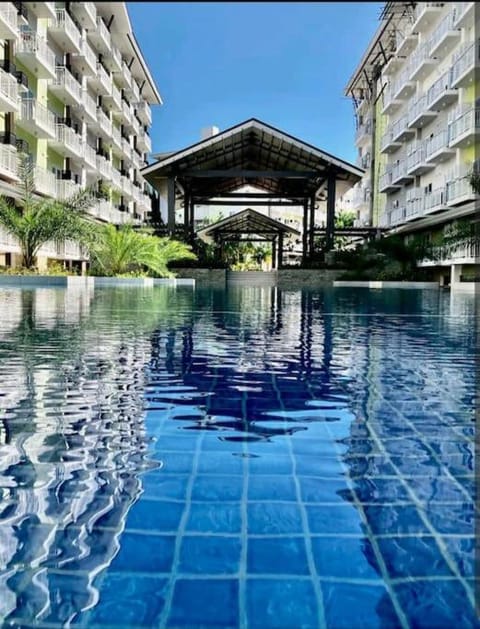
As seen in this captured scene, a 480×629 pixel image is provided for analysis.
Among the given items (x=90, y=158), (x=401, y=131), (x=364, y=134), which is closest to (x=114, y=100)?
(x=90, y=158)

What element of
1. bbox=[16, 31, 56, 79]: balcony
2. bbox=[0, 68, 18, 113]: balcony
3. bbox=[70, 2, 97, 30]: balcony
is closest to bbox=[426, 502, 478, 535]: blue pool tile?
bbox=[70, 2, 97, 30]: balcony

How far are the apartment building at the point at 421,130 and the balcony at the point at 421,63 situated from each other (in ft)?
0.15

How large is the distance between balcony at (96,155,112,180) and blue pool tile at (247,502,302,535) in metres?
32.7

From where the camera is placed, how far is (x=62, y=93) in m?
28.0

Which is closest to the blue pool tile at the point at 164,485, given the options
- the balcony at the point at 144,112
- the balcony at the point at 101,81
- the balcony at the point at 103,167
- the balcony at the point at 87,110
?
the balcony at the point at 87,110

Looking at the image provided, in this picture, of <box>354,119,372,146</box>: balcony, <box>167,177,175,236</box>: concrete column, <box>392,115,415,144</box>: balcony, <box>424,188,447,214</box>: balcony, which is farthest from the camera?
<box>354,119,372,146</box>: balcony

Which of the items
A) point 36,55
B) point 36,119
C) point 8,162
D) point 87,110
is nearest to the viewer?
point 8,162

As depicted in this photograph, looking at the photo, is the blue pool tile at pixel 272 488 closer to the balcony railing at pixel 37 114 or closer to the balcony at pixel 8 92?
the balcony at pixel 8 92

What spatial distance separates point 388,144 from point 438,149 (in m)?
9.19

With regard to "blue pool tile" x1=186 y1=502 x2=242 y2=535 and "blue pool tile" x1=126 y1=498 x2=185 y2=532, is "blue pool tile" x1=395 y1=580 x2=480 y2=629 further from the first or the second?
"blue pool tile" x1=126 y1=498 x2=185 y2=532

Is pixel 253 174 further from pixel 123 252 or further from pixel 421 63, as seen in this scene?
pixel 123 252

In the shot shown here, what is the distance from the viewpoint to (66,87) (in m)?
Answer: 27.4

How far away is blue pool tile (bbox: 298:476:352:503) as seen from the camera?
2.22 metres

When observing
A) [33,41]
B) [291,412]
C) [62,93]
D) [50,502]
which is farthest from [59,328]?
[62,93]
